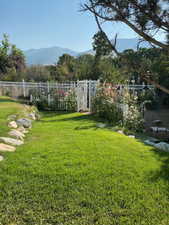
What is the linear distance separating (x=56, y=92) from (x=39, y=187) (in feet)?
22.3

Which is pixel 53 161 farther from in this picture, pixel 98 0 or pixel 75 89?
pixel 75 89

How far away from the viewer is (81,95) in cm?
812

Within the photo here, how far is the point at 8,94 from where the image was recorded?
11336mm

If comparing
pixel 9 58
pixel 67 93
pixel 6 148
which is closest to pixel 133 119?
pixel 67 93

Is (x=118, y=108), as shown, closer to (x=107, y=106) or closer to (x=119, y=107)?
(x=119, y=107)

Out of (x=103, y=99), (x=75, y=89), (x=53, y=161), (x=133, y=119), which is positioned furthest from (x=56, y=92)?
(x=53, y=161)

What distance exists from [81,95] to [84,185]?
6069 mm

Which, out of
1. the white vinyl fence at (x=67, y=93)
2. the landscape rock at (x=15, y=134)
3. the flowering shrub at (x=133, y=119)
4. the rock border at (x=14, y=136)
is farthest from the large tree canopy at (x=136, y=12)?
the white vinyl fence at (x=67, y=93)

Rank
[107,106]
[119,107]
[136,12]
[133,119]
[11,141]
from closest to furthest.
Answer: [136,12], [11,141], [133,119], [119,107], [107,106]

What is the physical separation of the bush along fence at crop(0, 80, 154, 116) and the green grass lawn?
2.76 metres

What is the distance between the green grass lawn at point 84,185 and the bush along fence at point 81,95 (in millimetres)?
2765

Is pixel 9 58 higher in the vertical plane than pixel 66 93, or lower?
higher

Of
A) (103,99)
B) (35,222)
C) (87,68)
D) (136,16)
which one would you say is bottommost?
(35,222)

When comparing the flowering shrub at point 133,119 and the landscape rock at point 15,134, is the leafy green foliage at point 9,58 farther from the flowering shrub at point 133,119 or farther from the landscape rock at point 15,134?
the landscape rock at point 15,134
